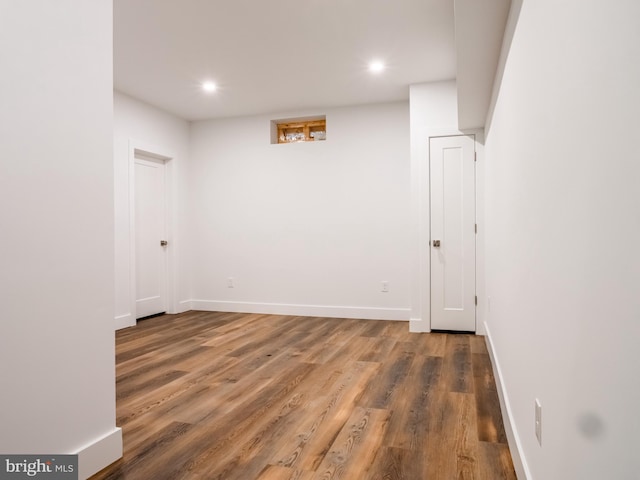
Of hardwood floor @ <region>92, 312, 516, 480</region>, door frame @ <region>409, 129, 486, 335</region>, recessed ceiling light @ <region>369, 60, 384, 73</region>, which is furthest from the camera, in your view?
door frame @ <region>409, 129, 486, 335</region>

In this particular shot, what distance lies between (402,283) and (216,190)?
9.25 ft

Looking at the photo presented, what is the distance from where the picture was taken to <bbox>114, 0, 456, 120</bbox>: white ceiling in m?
3.10

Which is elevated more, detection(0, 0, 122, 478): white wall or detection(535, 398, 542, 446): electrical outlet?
detection(0, 0, 122, 478): white wall

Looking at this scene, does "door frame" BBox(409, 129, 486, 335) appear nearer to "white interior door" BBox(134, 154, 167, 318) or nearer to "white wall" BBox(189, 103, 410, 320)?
"white wall" BBox(189, 103, 410, 320)

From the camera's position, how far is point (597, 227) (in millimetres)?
786

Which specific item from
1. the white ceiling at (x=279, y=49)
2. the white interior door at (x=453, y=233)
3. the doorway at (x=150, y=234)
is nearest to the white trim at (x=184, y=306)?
the doorway at (x=150, y=234)

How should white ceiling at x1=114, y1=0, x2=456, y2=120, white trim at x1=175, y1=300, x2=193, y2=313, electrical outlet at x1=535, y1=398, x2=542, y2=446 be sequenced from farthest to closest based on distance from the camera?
white trim at x1=175, y1=300, x2=193, y2=313, white ceiling at x1=114, y1=0, x2=456, y2=120, electrical outlet at x1=535, y1=398, x2=542, y2=446

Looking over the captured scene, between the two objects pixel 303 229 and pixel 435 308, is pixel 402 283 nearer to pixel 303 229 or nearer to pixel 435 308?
pixel 435 308

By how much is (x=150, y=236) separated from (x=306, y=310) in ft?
7.30

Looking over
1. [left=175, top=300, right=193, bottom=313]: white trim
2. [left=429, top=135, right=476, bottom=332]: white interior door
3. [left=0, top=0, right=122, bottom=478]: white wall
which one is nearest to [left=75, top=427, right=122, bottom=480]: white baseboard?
[left=0, top=0, right=122, bottom=478]: white wall

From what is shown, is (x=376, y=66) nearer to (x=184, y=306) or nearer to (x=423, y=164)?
(x=423, y=164)

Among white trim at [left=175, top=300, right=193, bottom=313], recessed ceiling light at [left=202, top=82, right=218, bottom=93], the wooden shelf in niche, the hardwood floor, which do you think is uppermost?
recessed ceiling light at [left=202, top=82, right=218, bottom=93]

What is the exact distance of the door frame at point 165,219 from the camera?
506 centimetres

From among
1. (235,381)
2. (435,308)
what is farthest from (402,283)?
(235,381)
